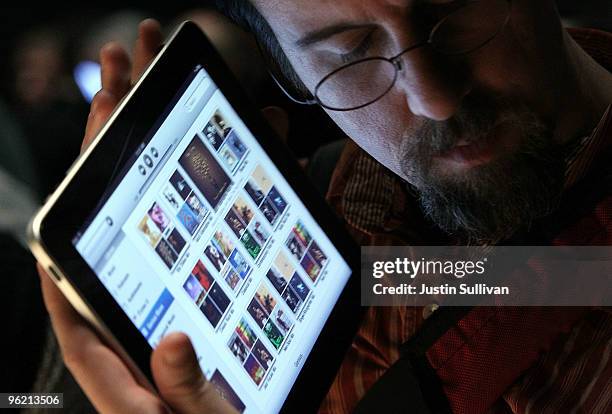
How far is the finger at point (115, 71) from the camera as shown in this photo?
0.83 meters

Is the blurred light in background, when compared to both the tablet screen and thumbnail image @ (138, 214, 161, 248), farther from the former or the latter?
thumbnail image @ (138, 214, 161, 248)

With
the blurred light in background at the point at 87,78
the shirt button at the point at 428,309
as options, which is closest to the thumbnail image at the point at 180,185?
the shirt button at the point at 428,309

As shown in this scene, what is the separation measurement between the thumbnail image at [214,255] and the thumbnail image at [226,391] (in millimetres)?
100

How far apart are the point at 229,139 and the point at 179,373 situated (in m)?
0.29

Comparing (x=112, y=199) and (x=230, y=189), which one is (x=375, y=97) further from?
(x=112, y=199)

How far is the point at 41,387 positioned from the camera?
0.96 metres

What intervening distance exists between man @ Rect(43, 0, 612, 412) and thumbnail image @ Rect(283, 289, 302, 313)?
0.12 meters

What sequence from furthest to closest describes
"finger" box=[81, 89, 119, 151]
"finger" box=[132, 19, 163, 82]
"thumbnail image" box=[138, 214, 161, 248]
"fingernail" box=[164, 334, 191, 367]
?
"finger" box=[132, 19, 163, 82], "finger" box=[81, 89, 119, 151], "thumbnail image" box=[138, 214, 161, 248], "fingernail" box=[164, 334, 191, 367]

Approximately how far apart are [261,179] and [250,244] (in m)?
0.08

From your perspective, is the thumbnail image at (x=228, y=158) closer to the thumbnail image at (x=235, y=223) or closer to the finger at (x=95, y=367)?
the thumbnail image at (x=235, y=223)

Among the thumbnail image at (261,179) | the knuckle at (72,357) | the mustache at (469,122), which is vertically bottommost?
the mustache at (469,122)

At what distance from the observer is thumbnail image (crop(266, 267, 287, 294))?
81cm

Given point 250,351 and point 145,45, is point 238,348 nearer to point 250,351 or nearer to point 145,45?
point 250,351

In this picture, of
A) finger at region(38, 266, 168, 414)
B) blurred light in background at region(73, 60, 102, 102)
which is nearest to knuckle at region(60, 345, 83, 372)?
finger at region(38, 266, 168, 414)
